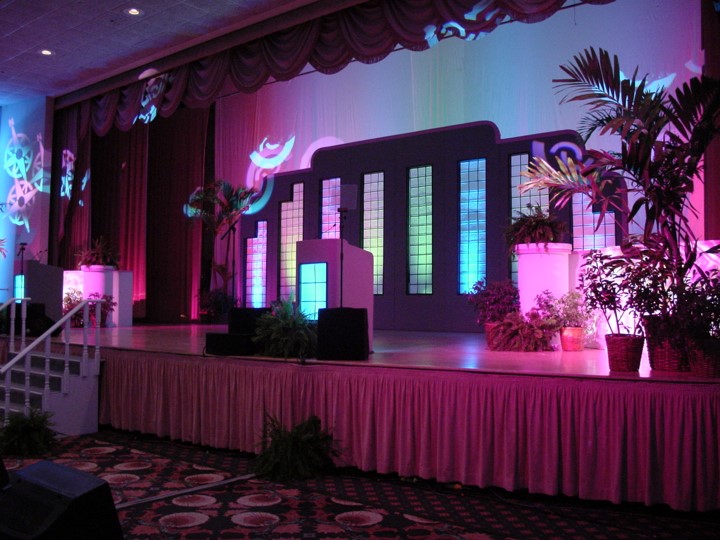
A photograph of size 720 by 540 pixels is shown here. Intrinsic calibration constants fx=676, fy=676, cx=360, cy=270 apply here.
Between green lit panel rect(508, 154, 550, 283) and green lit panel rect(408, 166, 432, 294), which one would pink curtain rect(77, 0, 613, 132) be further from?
green lit panel rect(408, 166, 432, 294)

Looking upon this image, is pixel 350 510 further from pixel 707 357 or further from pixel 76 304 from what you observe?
pixel 76 304

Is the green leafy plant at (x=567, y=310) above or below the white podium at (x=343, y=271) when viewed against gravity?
below

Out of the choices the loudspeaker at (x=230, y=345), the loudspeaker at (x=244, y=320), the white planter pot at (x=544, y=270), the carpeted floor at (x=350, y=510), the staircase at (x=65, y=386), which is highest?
the white planter pot at (x=544, y=270)

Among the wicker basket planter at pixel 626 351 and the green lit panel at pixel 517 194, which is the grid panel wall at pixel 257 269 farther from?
the wicker basket planter at pixel 626 351

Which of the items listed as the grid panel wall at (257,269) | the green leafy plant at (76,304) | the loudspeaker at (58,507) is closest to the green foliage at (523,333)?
the loudspeaker at (58,507)

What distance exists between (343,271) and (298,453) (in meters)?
2.03

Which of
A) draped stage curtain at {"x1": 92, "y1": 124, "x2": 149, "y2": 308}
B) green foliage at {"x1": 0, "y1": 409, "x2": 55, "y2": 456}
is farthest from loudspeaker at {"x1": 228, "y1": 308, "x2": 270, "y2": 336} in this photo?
draped stage curtain at {"x1": 92, "y1": 124, "x2": 149, "y2": 308}

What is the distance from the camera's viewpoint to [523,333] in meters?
6.85

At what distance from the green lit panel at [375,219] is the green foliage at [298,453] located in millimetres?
6051

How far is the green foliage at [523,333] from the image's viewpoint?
6820 millimetres

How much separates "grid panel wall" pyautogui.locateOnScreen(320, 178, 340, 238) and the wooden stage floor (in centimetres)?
326

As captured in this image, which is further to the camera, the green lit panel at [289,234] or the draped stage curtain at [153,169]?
the green lit panel at [289,234]

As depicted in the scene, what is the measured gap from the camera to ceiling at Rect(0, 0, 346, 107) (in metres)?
9.60

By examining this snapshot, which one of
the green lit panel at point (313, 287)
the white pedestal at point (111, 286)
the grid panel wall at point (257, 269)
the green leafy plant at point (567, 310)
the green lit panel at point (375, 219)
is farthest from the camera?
the grid panel wall at point (257, 269)
